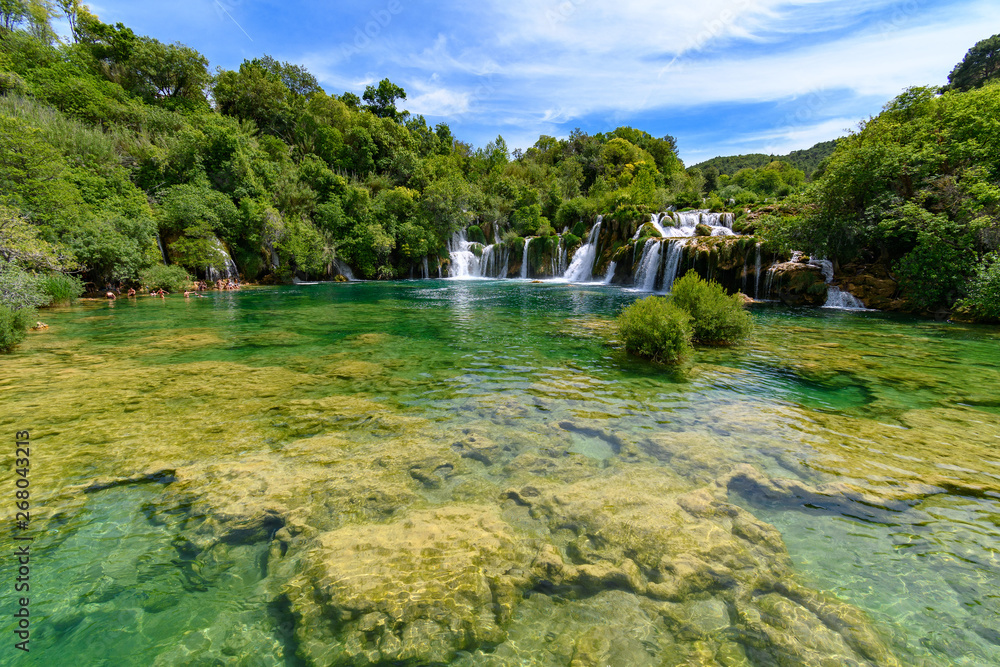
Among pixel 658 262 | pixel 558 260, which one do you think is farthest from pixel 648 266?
pixel 558 260

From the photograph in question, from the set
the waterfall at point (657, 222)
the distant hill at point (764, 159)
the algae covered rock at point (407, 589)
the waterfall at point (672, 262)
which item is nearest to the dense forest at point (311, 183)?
the waterfall at point (657, 222)

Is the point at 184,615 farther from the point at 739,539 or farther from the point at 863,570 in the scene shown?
the point at 863,570

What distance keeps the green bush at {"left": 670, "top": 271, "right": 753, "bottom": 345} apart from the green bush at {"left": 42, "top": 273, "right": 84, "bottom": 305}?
23.6 m

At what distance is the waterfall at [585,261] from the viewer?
3491 centimetres

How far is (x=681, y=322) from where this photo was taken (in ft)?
28.8

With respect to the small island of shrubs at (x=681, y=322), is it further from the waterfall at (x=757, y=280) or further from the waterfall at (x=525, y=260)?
the waterfall at (x=525, y=260)

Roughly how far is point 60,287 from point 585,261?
33.2 metres

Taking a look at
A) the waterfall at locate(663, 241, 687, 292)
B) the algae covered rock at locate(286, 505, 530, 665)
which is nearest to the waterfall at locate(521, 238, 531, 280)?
the waterfall at locate(663, 241, 687, 292)

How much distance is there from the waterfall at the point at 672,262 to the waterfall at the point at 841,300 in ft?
25.1

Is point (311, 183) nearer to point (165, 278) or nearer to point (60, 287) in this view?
point (165, 278)

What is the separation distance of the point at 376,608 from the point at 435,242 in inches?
1644

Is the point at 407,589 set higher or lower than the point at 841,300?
lower

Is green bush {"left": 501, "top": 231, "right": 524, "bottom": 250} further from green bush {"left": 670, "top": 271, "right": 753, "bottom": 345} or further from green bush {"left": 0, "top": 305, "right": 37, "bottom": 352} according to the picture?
green bush {"left": 0, "top": 305, "right": 37, "bottom": 352}

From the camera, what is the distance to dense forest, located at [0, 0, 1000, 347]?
15703mm
